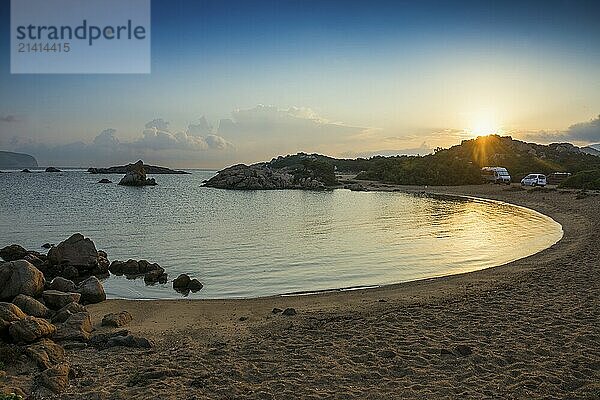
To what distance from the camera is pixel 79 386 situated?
7840 mm

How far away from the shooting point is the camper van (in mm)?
84625

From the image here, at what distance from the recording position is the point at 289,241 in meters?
28.6

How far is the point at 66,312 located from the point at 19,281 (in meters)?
3.01

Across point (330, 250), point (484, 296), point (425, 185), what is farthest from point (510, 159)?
point (484, 296)

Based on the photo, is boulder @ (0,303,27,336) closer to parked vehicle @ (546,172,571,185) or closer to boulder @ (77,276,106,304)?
boulder @ (77,276,106,304)

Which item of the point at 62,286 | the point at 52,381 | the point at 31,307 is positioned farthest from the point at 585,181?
the point at 52,381

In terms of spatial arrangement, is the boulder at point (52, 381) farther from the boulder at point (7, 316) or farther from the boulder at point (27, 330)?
the boulder at point (7, 316)

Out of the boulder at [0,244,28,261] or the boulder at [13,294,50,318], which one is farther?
the boulder at [0,244,28,261]

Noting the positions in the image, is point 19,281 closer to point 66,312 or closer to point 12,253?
point 66,312

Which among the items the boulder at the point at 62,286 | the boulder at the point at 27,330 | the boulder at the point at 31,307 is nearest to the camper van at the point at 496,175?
the boulder at the point at 62,286

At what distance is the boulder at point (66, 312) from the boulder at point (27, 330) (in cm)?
160

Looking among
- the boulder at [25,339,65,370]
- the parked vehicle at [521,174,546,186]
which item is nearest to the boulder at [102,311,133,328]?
the boulder at [25,339,65,370]

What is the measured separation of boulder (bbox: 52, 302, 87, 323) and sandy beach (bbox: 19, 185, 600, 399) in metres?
0.77

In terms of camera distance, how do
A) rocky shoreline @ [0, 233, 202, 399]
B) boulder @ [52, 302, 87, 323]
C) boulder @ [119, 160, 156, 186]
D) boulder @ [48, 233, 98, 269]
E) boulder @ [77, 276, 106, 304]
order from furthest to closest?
boulder @ [119, 160, 156, 186]
boulder @ [48, 233, 98, 269]
boulder @ [77, 276, 106, 304]
boulder @ [52, 302, 87, 323]
rocky shoreline @ [0, 233, 202, 399]
